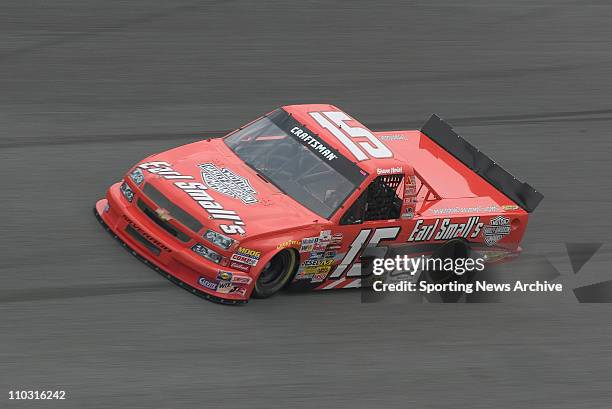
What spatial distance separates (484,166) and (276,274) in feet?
9.18

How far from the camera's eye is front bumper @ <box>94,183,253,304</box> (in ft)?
27.7

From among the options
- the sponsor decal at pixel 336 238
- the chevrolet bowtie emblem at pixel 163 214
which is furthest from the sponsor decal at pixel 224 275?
the sponsor decal at pixel 336 238

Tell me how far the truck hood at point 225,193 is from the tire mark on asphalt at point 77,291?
2.34 ft

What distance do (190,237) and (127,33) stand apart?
6369 millimetres

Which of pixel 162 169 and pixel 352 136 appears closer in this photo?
pixel 162 169

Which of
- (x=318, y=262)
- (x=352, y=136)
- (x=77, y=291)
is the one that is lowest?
(x=77, y=291)

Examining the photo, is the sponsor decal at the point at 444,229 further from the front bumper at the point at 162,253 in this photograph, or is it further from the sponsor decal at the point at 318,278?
the front bumper at the point at 162,253

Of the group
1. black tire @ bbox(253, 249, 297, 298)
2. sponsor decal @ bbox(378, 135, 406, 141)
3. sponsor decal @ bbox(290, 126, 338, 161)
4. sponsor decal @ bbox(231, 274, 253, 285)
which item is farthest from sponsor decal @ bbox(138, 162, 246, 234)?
sponsor decal @ bbox(378, 135, 406, 141)

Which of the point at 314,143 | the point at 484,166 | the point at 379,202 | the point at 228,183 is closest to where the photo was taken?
the point at 228,183

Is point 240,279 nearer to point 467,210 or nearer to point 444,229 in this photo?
point 444,229

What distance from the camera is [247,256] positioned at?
834cm

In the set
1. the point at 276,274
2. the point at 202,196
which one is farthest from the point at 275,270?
the point at 202,196

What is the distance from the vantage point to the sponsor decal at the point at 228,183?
8852mm

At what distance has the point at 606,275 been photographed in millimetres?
10281
